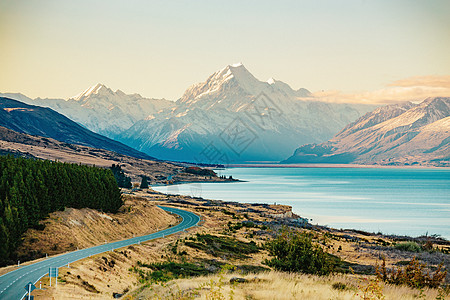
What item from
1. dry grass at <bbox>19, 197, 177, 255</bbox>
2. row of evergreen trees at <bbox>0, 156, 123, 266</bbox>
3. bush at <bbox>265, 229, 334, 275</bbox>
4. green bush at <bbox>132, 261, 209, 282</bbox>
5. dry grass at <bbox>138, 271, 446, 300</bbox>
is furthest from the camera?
dry grass at <bbox>19, 197, 177, 255</bbox>

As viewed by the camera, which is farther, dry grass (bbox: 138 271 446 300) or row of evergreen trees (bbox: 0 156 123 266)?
row of evergreen trees (bbox: 0 156 123 266)

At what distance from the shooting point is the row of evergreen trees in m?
48.5

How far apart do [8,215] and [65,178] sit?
20928 mm

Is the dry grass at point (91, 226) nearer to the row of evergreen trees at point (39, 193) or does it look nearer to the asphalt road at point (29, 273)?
the row of evergreen trees at point (39, 193)

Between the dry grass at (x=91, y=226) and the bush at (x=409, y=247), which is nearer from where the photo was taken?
the dry grass at (x=91, y=226)

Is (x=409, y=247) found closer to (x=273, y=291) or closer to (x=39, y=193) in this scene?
(x=39, y=193)

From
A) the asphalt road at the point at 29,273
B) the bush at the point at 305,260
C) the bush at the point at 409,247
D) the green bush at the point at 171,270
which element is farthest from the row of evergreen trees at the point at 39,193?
the bush at the point at 409,247

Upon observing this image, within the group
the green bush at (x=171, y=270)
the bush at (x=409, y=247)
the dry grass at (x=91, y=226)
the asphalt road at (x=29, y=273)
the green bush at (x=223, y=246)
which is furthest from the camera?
the bush at (x=409, y=247)

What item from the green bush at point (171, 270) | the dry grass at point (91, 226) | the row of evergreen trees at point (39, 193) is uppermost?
the row of evergreen trees at point (39, 193)

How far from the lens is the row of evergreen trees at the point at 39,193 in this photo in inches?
1911

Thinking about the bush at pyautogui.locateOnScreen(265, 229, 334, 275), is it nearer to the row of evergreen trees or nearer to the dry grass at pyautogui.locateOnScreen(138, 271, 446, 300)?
the dry grass at pyautogui.locateOnScreen(138, 271, 446, 300)

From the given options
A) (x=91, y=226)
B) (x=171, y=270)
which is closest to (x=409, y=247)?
(x=171, y=270)

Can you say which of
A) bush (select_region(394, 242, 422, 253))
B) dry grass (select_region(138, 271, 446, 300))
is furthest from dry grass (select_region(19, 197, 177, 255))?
bush (select_region(394, 242, 422, 253))

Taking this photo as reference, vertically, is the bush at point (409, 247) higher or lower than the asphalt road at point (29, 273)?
lower
